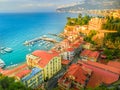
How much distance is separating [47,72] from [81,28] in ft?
74.6

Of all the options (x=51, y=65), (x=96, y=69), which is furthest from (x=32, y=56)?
(x=96, y=69)

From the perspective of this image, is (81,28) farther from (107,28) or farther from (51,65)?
(51,65)

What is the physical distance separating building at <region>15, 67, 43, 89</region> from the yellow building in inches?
31.4

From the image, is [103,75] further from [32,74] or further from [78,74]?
[32,74]

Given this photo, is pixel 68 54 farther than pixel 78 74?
Yes

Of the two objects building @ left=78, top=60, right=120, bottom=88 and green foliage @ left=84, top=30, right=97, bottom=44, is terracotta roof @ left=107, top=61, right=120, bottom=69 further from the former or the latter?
green foliage @ left=84, top=30, right=97, bottom=44

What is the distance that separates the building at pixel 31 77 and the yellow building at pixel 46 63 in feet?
2.62

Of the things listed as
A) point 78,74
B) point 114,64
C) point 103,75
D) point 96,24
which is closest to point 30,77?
point 78,74

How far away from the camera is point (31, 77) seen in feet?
53.0

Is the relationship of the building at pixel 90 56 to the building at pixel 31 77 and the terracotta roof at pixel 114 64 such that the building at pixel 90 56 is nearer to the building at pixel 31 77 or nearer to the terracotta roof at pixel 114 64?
the terracotta roof at pixel 114 64

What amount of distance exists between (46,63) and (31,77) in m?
2.79

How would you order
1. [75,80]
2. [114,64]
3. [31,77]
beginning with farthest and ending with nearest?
[114,64], [31,77], [75,80]

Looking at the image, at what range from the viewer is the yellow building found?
18.3 m

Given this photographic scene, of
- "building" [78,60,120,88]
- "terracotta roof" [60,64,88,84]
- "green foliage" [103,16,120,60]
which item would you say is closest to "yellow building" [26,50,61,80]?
"terracotta roof" [60,64,88,84]
